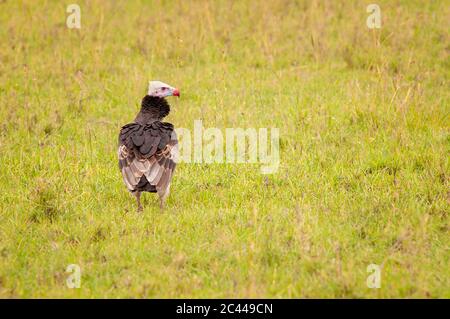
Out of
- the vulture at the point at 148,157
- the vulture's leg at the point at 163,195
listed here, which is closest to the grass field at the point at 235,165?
the vulture's leg at the point at 163,195

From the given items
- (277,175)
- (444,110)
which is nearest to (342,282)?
(277,175)

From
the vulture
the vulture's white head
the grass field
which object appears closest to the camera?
the grass field

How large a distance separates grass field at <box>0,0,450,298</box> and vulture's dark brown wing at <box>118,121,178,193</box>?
404 millimetres

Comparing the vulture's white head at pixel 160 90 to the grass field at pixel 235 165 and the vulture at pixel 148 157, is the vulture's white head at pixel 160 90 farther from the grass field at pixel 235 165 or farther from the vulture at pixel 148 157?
the grass field at pixel 235 165

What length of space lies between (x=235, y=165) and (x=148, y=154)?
5.09 feet

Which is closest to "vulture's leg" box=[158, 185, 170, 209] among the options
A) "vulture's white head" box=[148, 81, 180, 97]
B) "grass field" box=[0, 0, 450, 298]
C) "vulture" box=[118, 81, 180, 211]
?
"vulture" box=[118, 81, 180, 211]

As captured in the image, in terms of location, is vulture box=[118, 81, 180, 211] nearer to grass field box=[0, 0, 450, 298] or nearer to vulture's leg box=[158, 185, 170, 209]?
vulture's leg box=[158, 185, 170, 209]

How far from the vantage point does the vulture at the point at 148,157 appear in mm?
7090

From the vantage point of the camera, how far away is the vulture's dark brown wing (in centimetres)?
712

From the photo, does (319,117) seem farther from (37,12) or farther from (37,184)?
(37,12)

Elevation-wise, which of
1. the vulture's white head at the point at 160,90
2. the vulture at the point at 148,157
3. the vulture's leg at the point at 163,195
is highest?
the vulture's white head at the point at 160,90

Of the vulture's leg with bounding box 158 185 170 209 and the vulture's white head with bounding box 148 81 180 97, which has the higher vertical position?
the vulture's white head with bounding box 148 81 180 97

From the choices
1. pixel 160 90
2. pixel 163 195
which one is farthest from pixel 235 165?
pixel 163 195

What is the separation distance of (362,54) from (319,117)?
2875 millimetres
